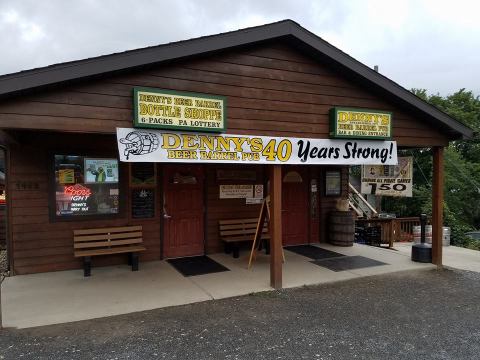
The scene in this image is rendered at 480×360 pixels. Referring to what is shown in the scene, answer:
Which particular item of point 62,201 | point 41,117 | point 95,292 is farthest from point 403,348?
point 62,201

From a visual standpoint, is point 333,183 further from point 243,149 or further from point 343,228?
point 243,149

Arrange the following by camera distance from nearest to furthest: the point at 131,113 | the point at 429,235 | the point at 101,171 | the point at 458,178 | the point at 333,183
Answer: the point at 131,113 → the point at 101,171 → the point at 333,183 → the point at 429,235 → the point at 458,178

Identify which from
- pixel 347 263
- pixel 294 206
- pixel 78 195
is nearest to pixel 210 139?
pixel 78 195

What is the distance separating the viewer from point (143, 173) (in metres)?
7.20

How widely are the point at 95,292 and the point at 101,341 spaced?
1.69 metres

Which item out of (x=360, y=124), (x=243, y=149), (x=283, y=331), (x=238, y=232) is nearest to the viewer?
(x=283, y=331)

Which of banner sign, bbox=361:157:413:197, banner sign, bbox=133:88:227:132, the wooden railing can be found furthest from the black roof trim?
the wooden railing

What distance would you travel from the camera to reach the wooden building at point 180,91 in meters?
4.36

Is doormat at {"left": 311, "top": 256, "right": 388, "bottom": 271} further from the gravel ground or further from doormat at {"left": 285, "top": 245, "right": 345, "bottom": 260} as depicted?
the gravel ground

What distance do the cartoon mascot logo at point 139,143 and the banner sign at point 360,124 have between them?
2.93 metres

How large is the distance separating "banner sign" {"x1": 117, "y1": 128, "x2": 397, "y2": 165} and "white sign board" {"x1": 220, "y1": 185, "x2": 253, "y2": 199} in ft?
8.67

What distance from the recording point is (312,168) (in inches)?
364

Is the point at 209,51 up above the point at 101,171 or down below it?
above

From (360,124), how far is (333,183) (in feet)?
11.2
